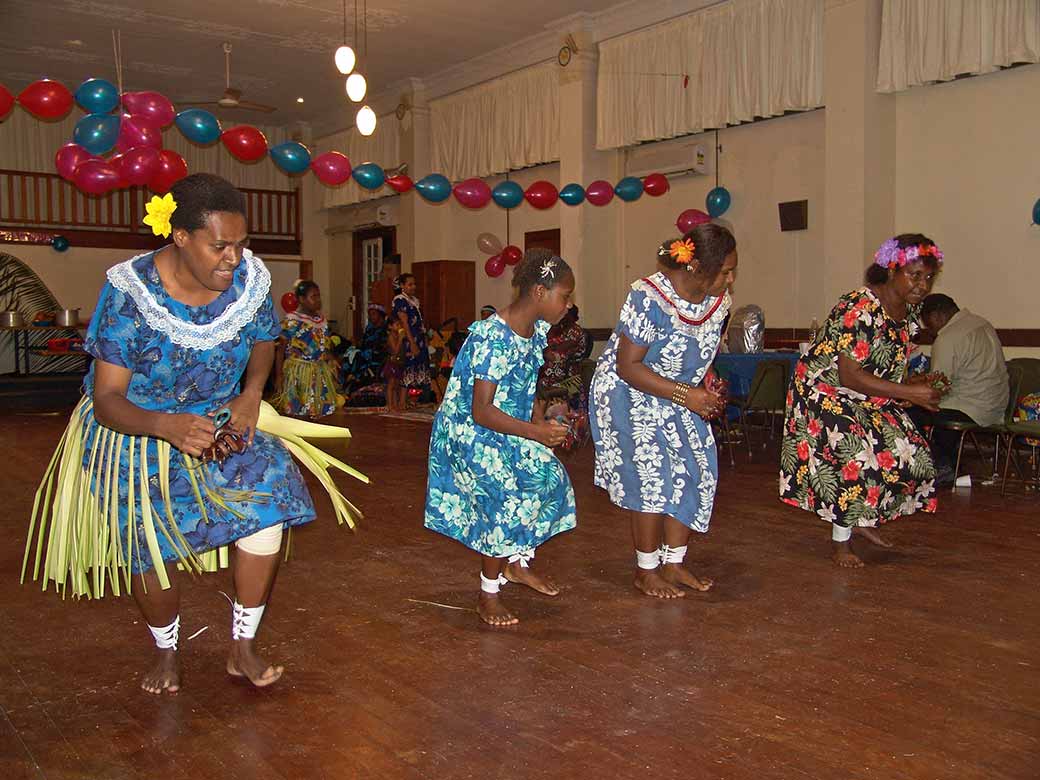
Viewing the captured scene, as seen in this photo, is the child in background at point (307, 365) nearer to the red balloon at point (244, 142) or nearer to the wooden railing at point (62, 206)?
the red balloon at point (244, 142)

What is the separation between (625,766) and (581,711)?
347mm

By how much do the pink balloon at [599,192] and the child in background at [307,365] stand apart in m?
2.88

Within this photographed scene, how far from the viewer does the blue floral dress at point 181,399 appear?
8.14 ft

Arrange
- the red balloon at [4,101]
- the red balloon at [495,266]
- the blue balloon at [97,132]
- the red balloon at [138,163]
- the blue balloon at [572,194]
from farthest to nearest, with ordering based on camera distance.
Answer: the red balloon at [495,266]
the blue balloon at [572,194]
the red balloon at [138,163]
the blue balloon at [97,132]
the red balloon at [4,101]

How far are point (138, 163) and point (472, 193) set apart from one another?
3041 millimetres

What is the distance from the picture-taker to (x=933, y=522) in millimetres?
5039

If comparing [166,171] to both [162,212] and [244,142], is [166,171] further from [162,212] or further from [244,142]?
[162,212]

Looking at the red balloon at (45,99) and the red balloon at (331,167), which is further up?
the red balloon at (45,99)

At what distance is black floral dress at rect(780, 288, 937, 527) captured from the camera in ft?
12.7

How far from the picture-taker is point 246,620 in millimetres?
2762

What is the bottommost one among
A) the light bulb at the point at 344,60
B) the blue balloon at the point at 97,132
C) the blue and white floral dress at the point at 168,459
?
the blue and white floral dress at the point at 168,459

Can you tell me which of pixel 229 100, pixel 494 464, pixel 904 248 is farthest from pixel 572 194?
pixel 494 464

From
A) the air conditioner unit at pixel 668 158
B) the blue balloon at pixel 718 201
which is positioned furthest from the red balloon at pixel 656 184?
the blue balloon at pixel 718 201

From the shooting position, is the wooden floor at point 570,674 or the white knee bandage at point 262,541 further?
the white knee bandage at point 262,541
